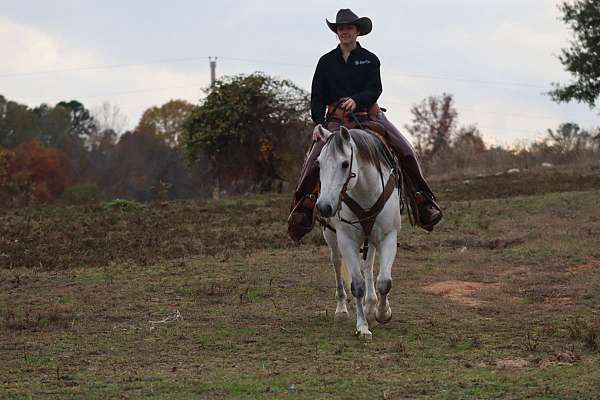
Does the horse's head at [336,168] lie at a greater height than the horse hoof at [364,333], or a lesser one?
greater

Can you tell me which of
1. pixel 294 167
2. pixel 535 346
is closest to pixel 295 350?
pixel 535 346

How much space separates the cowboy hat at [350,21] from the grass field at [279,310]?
10.6 ft

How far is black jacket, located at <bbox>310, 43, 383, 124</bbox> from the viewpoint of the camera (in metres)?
11.0

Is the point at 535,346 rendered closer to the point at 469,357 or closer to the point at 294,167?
the point at 469,357

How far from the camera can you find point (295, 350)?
9.50 m

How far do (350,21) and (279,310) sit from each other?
3502mm

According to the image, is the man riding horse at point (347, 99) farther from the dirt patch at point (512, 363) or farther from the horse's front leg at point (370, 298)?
the dirt patch at point (512, 363)

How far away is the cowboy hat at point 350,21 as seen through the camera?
35.6 ft

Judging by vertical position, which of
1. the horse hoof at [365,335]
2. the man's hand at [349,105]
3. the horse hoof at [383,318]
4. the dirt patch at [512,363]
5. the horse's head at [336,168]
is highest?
the man's hand at [349,105]

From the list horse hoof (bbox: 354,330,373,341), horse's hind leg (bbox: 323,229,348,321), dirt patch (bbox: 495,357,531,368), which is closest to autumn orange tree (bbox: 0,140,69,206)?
horse's hind leg (bbox: 323,229,348,321)

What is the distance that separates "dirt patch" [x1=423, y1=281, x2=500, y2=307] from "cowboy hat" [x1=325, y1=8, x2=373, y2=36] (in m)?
3.77

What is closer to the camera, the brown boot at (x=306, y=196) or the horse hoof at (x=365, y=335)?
the horse hoof at (x=365, y=335)

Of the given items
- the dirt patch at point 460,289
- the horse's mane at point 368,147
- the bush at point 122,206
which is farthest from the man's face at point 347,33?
the bush at point 122,206

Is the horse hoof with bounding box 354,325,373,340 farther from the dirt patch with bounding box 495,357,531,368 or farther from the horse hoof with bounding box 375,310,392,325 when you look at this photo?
the dirt patch with bounding box 495,357,531,368
